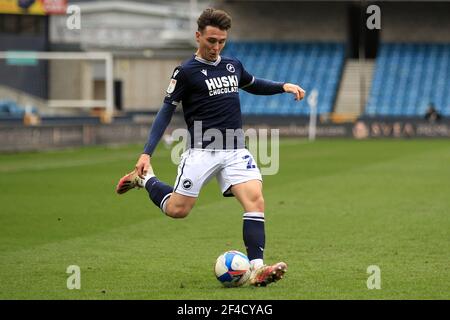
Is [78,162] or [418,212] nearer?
[418,212]

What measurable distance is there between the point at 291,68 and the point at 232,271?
155ft

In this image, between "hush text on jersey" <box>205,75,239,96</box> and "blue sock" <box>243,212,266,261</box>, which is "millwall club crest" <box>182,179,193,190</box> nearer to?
"blue sock" <box>243,212,266,261</box>

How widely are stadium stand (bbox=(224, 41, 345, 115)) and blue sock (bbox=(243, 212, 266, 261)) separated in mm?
42746

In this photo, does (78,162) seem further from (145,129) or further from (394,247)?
(394,247)

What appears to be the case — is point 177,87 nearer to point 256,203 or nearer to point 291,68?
point 256,203

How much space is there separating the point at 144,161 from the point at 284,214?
668cm

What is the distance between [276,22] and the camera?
192 feet

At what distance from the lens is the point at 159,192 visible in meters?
10.0

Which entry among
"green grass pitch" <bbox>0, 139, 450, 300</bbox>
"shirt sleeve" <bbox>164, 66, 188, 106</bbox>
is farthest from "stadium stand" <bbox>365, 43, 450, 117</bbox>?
"shirt sleeve" <bbox>164, 66, 188, 106</bbox>

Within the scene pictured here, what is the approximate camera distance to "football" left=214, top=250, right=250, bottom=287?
9.32 m

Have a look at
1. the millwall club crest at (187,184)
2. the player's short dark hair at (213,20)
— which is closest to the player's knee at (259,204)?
the millwall club crest at (187,184)

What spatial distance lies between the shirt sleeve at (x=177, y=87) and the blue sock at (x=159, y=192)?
0.93 m

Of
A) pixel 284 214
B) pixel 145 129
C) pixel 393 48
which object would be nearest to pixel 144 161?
pixel 284 214

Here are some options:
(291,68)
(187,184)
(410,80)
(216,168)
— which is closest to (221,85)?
(216,168)
